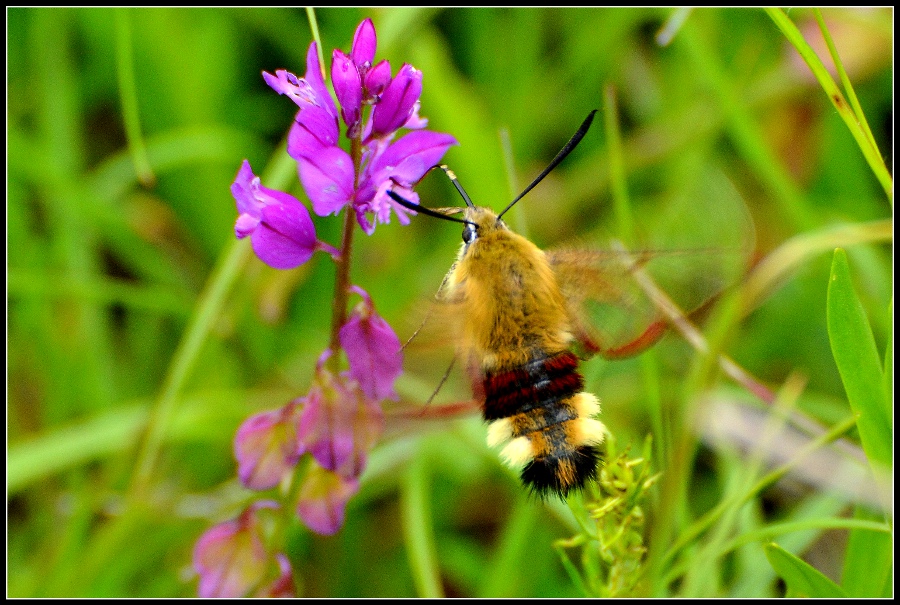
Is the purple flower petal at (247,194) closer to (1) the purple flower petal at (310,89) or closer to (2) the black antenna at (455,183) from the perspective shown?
(1) the purple flower petal at (310,89)

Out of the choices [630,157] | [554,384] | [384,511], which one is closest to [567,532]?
[384,511]

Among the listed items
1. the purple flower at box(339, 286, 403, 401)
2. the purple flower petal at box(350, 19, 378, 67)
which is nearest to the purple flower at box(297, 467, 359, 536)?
the purple flower at box(339, 286, 403, 401)

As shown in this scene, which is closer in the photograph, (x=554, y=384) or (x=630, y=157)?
(x=554, y=384)

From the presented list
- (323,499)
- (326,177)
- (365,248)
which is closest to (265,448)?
(323,499)

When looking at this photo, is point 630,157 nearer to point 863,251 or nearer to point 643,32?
point 643,32

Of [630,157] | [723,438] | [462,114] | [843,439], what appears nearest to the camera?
[843,439]

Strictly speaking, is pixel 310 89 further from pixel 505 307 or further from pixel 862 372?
pixel 862 372

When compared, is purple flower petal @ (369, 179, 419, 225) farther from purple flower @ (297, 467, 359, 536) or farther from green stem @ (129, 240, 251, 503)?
green stem @ (129, 240, 251, 503)
